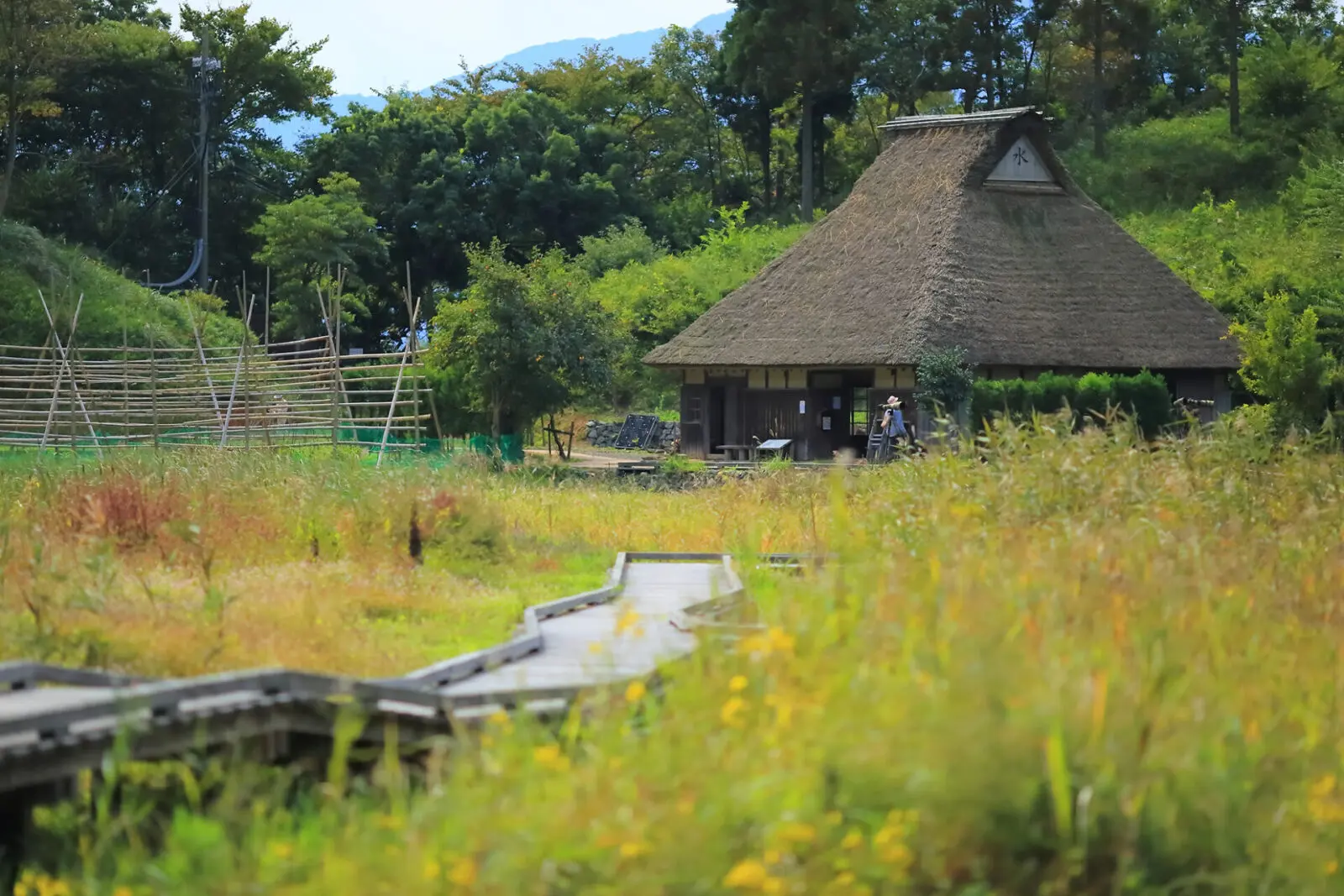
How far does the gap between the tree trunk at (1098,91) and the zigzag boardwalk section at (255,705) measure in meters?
33.2

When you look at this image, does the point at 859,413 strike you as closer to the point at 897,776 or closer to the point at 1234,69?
the point at 1234,69

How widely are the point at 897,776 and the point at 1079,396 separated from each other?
18956mm

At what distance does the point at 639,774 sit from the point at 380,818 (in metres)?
0.73

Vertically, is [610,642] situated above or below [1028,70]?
below

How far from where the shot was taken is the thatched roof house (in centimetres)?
2502

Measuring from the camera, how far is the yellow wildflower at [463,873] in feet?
13.2

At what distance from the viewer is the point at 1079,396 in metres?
22.6

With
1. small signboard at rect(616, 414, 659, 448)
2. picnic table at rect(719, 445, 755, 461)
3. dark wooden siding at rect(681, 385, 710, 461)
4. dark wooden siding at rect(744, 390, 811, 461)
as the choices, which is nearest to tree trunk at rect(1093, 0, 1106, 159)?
small signboard at rect(616, 414, 659, 448)

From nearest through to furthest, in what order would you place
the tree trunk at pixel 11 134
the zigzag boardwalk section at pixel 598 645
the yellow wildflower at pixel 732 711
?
1. the yellow wildflower at pixel 732 711
2. the zigzag boardwalk section at pixel 598 645
3. the tree trunk at pixel 11 134

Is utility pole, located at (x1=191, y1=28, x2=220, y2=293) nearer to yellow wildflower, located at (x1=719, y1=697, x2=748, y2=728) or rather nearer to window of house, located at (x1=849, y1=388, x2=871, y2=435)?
window of house, located at (x1=849, y1=388, x2=871, y2=435)

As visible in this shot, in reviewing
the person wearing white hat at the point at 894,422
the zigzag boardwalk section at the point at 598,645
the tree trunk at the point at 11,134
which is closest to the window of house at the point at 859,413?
the person wearing white hat at the point at 894,422

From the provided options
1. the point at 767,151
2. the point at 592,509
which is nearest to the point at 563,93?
the point at 767,151

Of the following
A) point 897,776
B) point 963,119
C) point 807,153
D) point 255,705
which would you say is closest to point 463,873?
point 897,776

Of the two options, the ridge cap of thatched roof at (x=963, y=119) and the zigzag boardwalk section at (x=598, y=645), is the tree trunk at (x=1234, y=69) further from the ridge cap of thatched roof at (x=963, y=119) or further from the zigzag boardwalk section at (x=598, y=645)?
the zigzag boardwalk section at (x=598, y=645)
